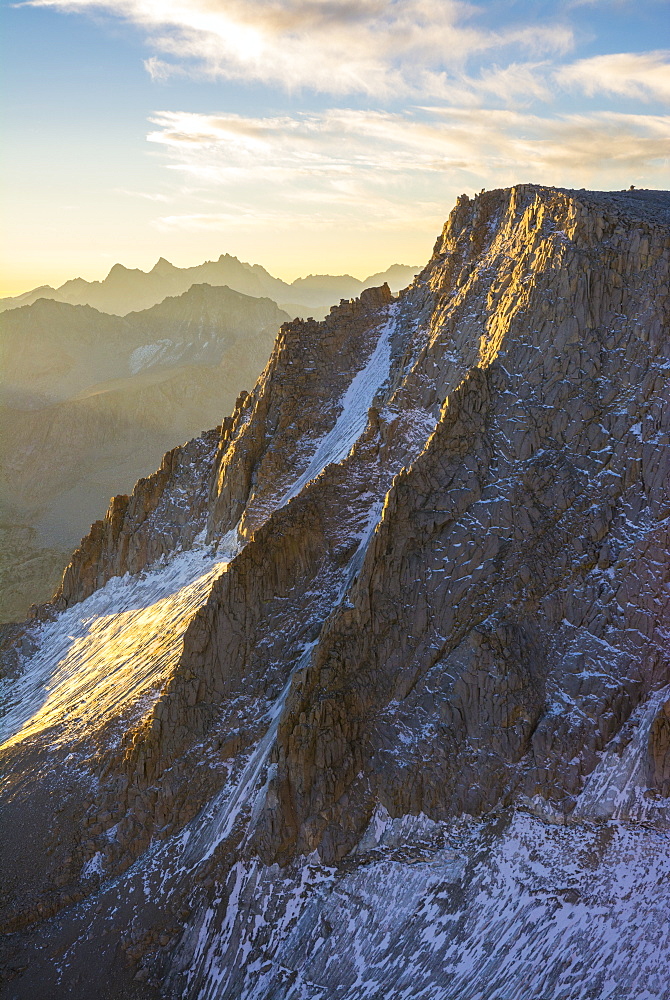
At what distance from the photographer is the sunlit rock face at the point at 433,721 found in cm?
4484

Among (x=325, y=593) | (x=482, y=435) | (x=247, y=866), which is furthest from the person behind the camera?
(x=325, y=593)

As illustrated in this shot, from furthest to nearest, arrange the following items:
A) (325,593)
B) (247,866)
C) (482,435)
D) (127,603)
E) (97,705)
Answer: (127,603) → (97,705) → (325,593) → (482,435) → (247,866)

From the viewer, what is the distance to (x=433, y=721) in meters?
49.2

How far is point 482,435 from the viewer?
5312 cm

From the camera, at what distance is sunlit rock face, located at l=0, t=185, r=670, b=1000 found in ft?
147

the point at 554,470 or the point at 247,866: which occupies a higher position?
the point at 554,470

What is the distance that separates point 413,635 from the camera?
5116 cm

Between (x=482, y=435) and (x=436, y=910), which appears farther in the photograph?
(x=482, y=435)

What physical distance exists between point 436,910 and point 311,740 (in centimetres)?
1137

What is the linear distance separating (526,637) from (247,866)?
21.2 metres

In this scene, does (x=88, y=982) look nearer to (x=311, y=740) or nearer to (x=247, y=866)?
(x=247, y=866)

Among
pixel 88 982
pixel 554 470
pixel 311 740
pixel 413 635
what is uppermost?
pixel 554 470

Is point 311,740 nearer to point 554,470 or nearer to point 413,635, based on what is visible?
point 413,635

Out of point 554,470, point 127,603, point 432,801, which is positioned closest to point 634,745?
point 432,801
